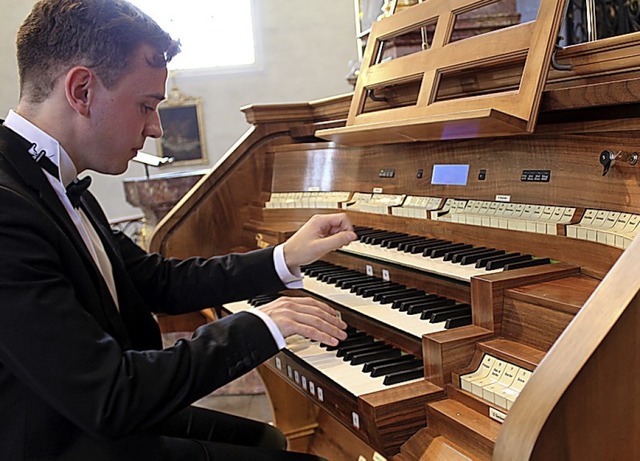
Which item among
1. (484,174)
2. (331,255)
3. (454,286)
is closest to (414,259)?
(454,286)

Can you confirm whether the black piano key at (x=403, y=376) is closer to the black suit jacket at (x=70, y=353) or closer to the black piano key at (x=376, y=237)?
the black suit jacket at (x=70, y=353)

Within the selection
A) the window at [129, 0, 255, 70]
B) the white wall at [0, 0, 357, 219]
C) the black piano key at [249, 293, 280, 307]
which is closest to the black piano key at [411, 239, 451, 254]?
the black piano key at [249, 293, 280, 307]

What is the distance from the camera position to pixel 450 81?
1938 mm

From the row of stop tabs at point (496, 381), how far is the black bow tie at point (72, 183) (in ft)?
2.91

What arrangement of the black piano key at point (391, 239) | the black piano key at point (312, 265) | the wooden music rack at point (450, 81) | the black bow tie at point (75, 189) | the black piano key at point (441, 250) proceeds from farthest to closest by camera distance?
the black piano key at point (312, 265) < the black piano key at point (391, 239) < the black piano key at point (441, 250) < the wooden music rack at point (450, 81) < the black bow tie at point (75, 189)

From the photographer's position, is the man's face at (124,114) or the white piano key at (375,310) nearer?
the man's face at (124,114)

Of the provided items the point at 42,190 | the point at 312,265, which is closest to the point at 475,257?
the point at 312,265

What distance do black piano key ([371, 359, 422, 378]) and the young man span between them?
11 centimetres

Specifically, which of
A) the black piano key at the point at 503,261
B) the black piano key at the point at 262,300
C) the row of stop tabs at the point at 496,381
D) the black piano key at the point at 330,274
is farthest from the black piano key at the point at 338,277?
the row of stop tabs at the point at 496,381

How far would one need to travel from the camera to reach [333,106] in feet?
8.62

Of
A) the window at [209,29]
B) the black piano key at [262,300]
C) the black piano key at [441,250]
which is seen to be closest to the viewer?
the black piano key at [441,250]

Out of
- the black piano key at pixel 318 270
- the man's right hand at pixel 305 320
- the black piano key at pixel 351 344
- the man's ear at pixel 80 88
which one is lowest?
the black piano key at pixel 351 344

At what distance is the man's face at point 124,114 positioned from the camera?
131 centimetres

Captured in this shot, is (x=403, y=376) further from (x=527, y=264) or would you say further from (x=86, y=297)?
(x=86, y=297)
